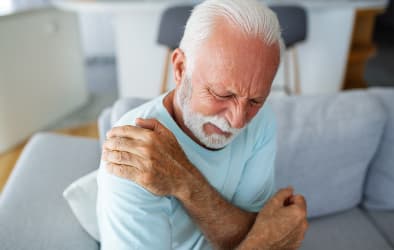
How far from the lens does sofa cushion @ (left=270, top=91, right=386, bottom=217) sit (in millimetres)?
1341

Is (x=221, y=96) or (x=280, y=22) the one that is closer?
(x=221, y=96)

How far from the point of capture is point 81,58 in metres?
3.21

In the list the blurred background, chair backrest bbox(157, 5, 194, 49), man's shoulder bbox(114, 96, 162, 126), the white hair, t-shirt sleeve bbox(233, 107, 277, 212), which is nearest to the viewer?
the white hair

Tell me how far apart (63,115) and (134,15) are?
104 cm

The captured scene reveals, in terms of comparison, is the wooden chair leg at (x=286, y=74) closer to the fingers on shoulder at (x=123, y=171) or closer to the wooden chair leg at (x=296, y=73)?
the wooden chair leg at (x=296, y=73)

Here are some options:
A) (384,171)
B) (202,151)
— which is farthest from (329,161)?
(202,151)

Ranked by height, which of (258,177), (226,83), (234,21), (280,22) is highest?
(234,21)

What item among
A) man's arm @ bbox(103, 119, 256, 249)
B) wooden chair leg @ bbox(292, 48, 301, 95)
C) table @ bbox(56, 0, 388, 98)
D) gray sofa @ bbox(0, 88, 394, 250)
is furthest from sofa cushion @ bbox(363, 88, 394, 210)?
table @ bbox(56, 0, 388, 98)

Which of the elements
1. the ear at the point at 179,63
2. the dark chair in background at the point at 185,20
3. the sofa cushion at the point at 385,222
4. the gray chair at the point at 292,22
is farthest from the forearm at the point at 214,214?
the gray chair at the point at 292,22

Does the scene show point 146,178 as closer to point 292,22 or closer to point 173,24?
point 173,24

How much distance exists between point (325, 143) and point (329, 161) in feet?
0.24

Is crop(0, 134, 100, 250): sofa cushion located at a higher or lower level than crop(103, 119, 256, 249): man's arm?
lower

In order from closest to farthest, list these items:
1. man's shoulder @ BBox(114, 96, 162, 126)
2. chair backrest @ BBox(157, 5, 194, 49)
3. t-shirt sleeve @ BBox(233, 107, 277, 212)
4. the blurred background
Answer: man's shoulder @ BBox(114, 96, 162, 126)
t-shirt sleeve @ BBox(233, 107, 277, 212)
chair backrest @ BBox(157, 5, 194, 49)
the blurred background

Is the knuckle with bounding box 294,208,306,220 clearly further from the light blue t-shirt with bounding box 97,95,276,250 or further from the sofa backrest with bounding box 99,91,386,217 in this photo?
the sofa backrest with bounding box 99,91,386,217
